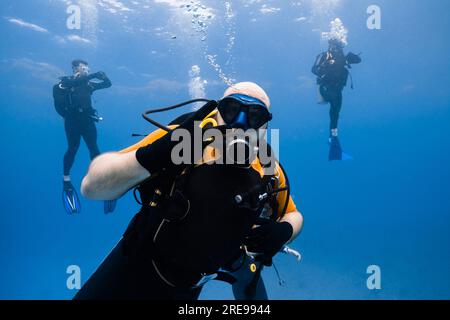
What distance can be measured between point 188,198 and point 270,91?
30.6m

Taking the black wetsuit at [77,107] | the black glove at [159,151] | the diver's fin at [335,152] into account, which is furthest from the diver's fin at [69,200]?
the black glove at [159,151]

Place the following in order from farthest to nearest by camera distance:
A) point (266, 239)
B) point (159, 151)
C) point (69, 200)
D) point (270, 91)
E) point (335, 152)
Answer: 1. point (270, 91)
2. point (69, 200)
3. point (335, 152)
4. point (266, 239)
5. point (159, 151)

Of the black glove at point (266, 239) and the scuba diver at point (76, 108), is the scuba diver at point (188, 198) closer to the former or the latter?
the black glove at point (266, 239)

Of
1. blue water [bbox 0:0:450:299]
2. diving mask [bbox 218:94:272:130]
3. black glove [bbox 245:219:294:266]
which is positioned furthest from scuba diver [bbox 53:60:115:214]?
blue water [bbox 0:0:450:299]

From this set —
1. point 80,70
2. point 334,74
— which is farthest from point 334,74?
point 80,70

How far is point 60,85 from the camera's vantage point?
34.2ft

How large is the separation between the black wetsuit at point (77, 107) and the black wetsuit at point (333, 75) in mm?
7570

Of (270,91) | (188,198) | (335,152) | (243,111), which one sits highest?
(270,91)

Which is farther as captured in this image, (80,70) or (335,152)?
(80,70)

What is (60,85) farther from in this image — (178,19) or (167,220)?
(178,19)

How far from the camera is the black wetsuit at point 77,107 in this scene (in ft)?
34.2

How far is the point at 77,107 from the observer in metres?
10.6

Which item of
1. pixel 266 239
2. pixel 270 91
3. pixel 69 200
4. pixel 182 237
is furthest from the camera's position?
pixel 270 91

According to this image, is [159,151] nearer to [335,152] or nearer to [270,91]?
[335,152]
